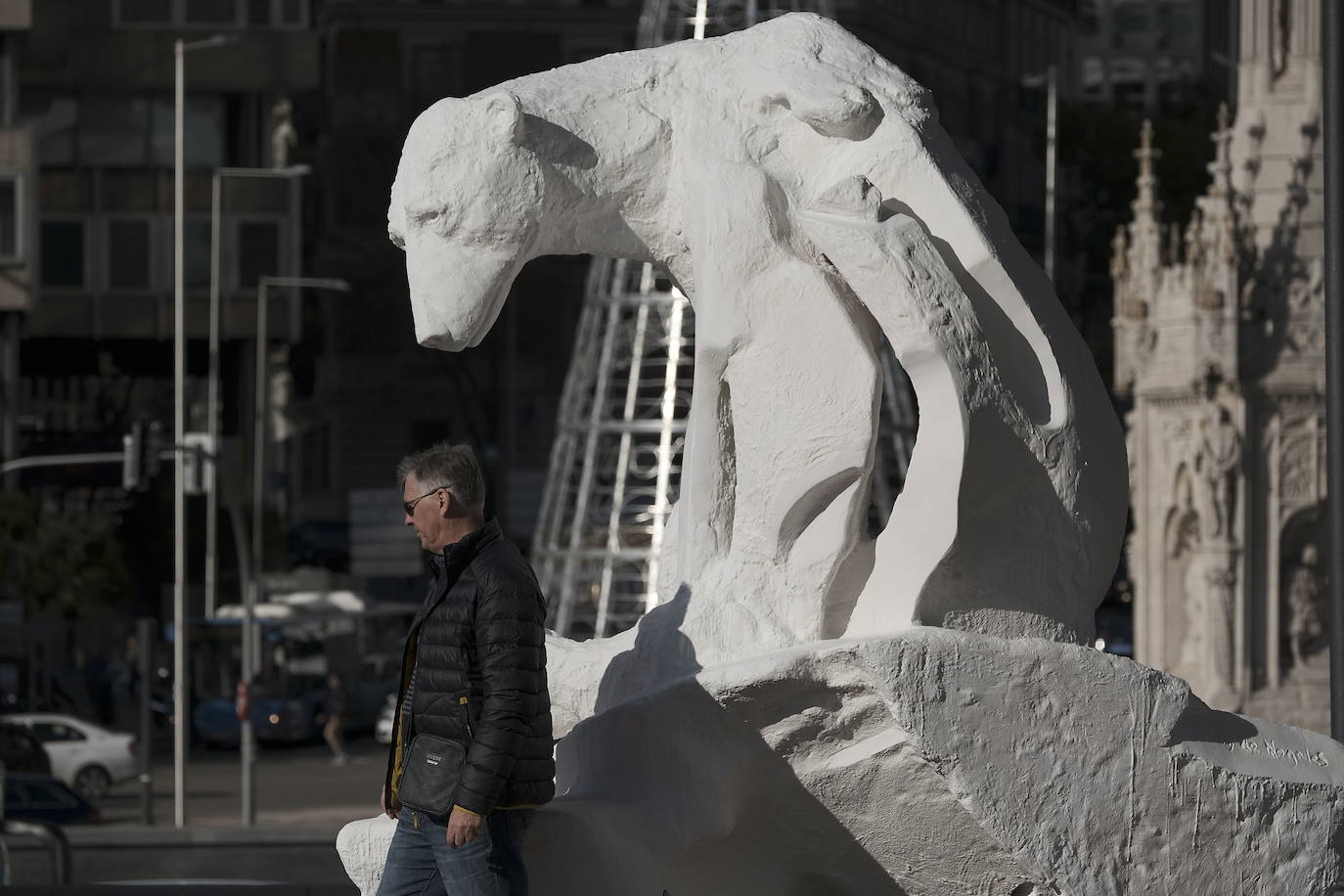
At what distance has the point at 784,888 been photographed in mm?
8078

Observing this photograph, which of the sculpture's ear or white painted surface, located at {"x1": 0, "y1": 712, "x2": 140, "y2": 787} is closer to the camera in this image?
the sculpture's ear

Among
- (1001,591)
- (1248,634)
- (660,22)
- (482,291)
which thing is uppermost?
(660,22)

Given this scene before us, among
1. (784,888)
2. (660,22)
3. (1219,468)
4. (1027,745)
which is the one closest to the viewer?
(1027,745)

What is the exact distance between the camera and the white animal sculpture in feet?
25.6

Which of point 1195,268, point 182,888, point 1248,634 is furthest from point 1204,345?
point 182,888

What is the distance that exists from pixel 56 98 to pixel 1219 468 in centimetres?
2717

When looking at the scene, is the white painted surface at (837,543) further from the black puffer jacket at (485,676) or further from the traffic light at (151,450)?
the traffic light at (151,450)

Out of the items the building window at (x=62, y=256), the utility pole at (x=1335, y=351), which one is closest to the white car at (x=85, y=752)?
the building window at (x=62, y=256)

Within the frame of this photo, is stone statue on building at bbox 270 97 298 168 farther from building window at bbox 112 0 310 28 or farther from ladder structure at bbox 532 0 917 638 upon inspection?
ladder structure at bbox 532 0 917 638

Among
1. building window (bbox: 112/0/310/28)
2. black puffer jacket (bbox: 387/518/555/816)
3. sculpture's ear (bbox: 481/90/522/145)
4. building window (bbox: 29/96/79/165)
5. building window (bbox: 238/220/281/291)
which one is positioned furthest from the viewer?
building window (bbox: 112/0/310/28)

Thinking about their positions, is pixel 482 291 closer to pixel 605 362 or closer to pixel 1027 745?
pixel 1027 745

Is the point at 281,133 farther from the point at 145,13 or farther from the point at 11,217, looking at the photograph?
the point at 11,217

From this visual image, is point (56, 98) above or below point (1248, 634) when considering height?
above

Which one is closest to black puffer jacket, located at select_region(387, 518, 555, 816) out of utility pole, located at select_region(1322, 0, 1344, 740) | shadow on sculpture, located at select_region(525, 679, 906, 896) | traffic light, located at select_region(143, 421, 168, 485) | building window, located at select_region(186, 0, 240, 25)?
shadow on sculpture, located at select_region(525, 679, 906, 896)
